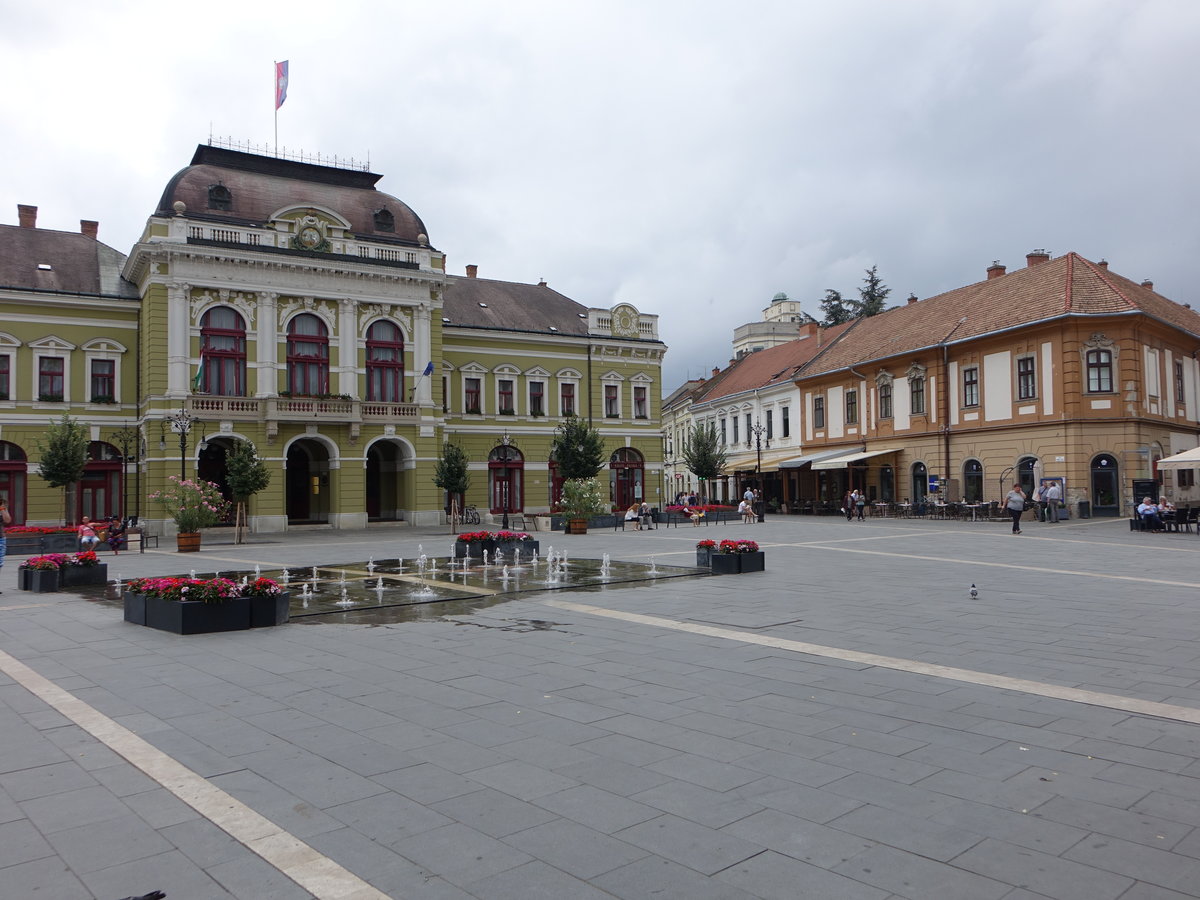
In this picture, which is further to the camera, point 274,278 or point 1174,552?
point 274,278

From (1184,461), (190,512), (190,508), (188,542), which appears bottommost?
(188,542)

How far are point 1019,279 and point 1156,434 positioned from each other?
1008 centimetres

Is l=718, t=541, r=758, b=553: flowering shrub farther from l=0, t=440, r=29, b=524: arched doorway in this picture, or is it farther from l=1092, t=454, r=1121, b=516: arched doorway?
l=0, t=440, r=29, b=524: arched doorway

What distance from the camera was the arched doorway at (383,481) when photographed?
44125 mm

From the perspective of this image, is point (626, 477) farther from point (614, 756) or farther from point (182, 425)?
point (614, 756)

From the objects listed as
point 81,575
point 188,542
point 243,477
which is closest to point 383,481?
point 243,477

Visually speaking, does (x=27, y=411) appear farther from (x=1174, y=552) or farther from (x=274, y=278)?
(x=1174, y=552)

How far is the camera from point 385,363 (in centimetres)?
4209

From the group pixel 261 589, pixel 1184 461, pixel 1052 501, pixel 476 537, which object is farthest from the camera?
pixel 1052 501

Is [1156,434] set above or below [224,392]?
below

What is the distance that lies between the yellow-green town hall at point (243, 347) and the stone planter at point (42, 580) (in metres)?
18.7

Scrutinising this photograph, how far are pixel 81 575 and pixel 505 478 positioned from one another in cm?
3156

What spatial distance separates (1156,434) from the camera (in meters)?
37.2

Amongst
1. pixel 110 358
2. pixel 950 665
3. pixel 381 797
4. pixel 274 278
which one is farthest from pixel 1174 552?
pixel 110 358
